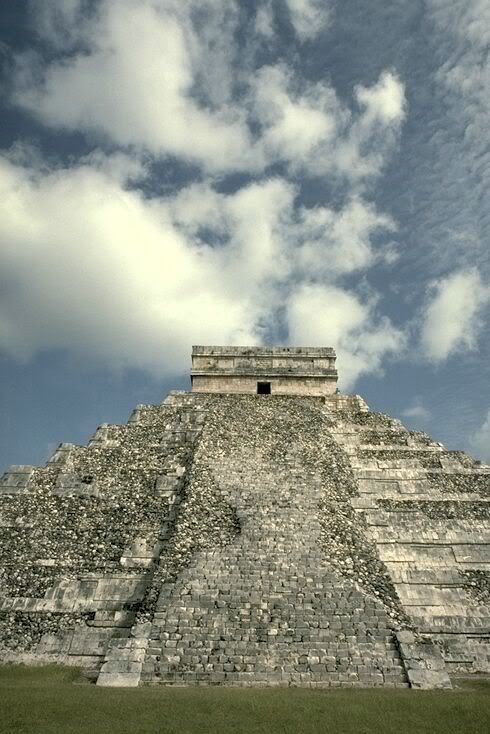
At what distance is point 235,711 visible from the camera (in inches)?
289

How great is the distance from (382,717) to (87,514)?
8.94 m

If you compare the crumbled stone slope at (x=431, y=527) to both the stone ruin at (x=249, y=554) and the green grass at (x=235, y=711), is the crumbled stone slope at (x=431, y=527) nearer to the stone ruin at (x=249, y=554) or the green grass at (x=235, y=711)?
the stone ruin at (x=249, y=554)

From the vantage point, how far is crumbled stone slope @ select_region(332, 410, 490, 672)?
11469 mm

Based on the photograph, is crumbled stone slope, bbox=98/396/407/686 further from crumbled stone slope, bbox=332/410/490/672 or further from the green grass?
crumbled stone slope, bbox=332/410/490/672

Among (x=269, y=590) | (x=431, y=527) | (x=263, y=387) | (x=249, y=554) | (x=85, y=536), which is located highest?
(x=263, y=387)

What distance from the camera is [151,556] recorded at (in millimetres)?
12430

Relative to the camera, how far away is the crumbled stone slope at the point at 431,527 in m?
11.5

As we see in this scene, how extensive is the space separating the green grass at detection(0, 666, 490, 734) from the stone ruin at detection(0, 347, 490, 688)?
80 cm

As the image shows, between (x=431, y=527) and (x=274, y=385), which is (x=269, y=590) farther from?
(x=274, y=385)

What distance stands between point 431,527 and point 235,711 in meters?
8.35

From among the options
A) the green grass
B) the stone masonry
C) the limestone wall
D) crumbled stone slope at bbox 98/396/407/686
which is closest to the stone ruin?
crumbled stone slope at bbox 98/396/407/686

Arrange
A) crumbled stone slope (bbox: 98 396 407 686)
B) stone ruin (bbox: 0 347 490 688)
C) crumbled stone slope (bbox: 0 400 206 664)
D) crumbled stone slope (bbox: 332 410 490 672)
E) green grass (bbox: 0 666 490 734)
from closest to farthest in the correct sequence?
green grass (bbox: 0 666 490 734), crumbled stone slope (bbox: 98 396 407 686), stone ruin (bbox: 0 347 490 688), crumbled stone slope (bbox: 0 400 206 664), crumbled stone slope (bbox: 332 410 490 672)

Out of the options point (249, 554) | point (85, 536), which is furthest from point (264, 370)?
point (249, 554)

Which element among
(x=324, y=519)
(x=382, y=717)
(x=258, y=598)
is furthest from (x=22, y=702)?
(x=324, y=519)
